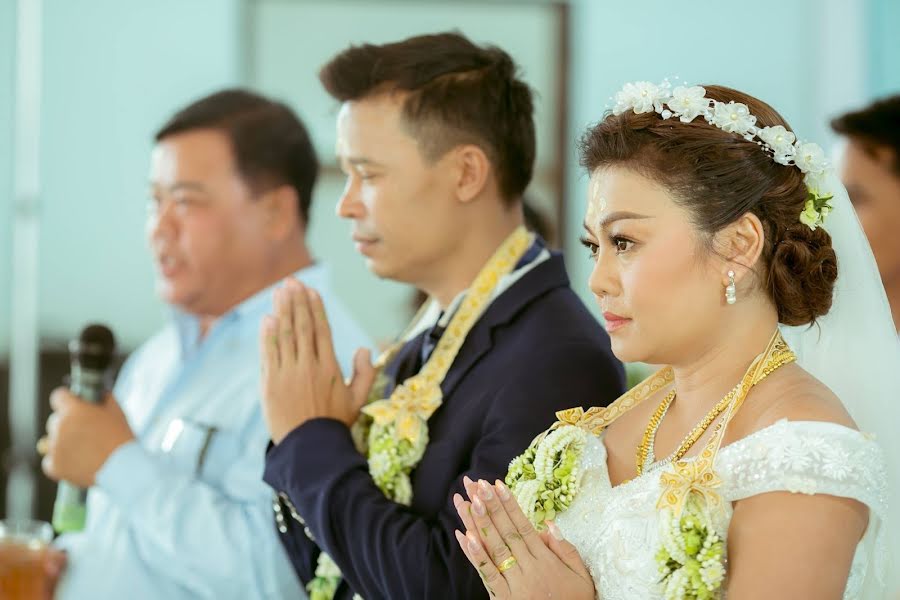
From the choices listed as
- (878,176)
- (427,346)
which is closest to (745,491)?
(427,346)

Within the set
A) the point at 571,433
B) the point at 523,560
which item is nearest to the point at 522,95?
the point at 571,433

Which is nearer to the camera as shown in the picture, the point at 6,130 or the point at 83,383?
the point at 83,383

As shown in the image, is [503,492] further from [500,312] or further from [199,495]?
[199,495]

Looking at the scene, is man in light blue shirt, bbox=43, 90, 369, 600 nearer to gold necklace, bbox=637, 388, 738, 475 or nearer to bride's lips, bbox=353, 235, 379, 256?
bride's lips, bbox=353, 235, 379, 256

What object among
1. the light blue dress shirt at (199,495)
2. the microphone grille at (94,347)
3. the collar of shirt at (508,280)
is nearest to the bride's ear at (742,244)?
the collar of shirt at (508,280)

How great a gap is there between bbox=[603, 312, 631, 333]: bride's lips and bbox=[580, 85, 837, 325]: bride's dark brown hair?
148 mm

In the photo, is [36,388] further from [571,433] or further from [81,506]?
[571,433]

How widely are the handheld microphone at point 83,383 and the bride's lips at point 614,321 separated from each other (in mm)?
1237

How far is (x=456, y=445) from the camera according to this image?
1.88 metres

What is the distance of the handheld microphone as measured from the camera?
2459 millimetres

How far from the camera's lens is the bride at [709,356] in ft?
4.64

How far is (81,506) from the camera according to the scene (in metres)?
2.50

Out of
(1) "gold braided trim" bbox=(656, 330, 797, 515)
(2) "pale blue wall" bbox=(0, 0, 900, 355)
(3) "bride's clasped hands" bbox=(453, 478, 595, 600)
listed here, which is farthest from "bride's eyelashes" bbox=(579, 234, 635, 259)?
(2) "pale blue wall" bbox=(0, 0, 900, 355)

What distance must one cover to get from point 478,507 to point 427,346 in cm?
62
